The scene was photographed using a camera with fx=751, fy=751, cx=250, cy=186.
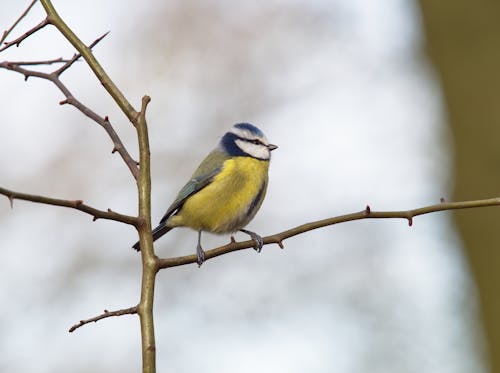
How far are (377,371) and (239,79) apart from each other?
11.8ft

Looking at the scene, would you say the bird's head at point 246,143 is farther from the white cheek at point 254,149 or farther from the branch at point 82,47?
the branch at point 82,47

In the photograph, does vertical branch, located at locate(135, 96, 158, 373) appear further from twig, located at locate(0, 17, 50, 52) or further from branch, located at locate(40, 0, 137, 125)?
twig, located at locate(0, 17, 50, 52)

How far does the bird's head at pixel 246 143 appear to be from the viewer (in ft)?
13.5

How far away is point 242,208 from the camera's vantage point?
12.3ft

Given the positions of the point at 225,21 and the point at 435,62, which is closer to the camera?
the point at 435,62

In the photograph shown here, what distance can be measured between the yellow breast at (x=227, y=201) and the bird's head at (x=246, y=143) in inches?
6.1

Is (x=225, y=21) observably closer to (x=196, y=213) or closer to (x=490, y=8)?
(x=490, y=8)

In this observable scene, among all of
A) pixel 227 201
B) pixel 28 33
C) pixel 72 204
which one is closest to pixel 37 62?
pixel 28 33

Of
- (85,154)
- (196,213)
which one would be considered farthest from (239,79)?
(196,213)

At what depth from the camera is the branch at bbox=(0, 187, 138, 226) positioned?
4.89 ft

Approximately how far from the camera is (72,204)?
1.64 m

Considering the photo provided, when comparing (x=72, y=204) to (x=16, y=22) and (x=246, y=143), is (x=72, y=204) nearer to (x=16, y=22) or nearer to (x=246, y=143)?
(x=16, y=22)

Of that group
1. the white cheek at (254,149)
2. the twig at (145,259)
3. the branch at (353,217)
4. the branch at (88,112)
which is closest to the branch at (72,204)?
the twig at (145,259)

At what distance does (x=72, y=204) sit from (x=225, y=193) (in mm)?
2176
